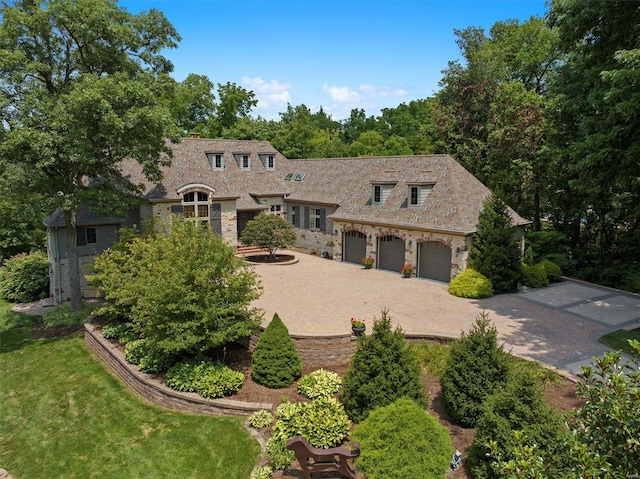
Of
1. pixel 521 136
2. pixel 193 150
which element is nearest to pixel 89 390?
pixel 193 150

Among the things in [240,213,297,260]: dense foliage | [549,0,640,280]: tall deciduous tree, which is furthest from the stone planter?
[240,213,297,260]: dense foliage

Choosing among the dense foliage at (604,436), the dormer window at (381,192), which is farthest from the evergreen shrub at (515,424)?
the dormer window at (381,192)

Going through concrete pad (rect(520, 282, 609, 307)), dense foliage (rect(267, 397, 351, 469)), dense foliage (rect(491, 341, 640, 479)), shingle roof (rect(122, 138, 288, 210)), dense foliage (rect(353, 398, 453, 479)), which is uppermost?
shingle roof (rect(122, 138, 288, 210))

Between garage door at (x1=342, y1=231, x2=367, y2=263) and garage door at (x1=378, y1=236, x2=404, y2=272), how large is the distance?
4.23 ft

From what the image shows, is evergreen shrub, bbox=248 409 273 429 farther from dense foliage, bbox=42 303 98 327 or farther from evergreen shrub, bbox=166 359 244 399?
dense foliage, bbox=42 303 98 327

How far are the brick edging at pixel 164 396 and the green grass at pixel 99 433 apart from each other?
0.26m

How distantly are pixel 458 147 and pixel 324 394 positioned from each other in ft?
87.0

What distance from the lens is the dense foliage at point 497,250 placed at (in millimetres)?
21422

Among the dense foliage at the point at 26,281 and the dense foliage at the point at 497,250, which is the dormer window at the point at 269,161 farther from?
the dense foliage at the point at 497,250

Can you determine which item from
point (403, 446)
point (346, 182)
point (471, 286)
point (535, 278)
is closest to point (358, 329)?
point (403, 446)

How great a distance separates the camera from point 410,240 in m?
24.6

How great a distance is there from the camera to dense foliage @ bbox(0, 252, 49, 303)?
1001 inches

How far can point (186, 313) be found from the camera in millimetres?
14086

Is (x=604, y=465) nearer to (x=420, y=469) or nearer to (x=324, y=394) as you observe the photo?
(x=420, y=469)
